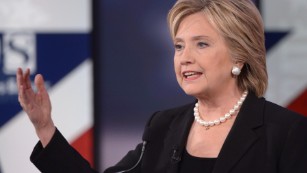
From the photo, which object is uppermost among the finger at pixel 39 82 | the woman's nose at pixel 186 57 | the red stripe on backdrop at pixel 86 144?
the woman's nose at pixel 186 57

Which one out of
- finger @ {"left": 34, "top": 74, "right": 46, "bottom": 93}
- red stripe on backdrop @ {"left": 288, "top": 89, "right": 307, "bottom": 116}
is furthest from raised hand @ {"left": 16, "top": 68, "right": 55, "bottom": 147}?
red stripe on backdrop @ {"left": 288, "top": 89, "right": 307, "bottom": 116}

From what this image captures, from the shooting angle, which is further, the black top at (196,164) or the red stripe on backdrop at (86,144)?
the red stripe on backdrop at (86,144)

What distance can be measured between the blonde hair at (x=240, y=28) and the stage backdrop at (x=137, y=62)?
1675 millimetres

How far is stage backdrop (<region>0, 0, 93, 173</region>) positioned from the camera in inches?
142

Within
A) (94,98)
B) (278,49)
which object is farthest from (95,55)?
(278,49)

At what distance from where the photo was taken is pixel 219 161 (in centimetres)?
182

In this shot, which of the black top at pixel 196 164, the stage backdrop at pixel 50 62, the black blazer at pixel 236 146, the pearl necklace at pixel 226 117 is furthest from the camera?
the stage backdrop at pixel 50 62

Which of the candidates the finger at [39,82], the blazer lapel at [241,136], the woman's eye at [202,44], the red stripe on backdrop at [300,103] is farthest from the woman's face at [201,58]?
the red stripe on backdrop at [300,103]

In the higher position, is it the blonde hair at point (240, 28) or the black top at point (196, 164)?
the blonde hair at point (240, 28)

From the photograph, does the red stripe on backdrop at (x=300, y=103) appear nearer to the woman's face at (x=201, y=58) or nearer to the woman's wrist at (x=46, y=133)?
the woman's face at (x=201, y=58)

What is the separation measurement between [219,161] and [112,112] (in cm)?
190

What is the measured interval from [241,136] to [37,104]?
642mm

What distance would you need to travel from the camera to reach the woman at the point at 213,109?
1.83 metres

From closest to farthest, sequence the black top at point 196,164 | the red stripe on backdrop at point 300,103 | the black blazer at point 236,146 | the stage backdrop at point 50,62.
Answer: the black blazer at point 236,146 < the black top at point 196,164 < the stage backdrop at point 50,62 < the red stripe on backdrop at point 300,103
